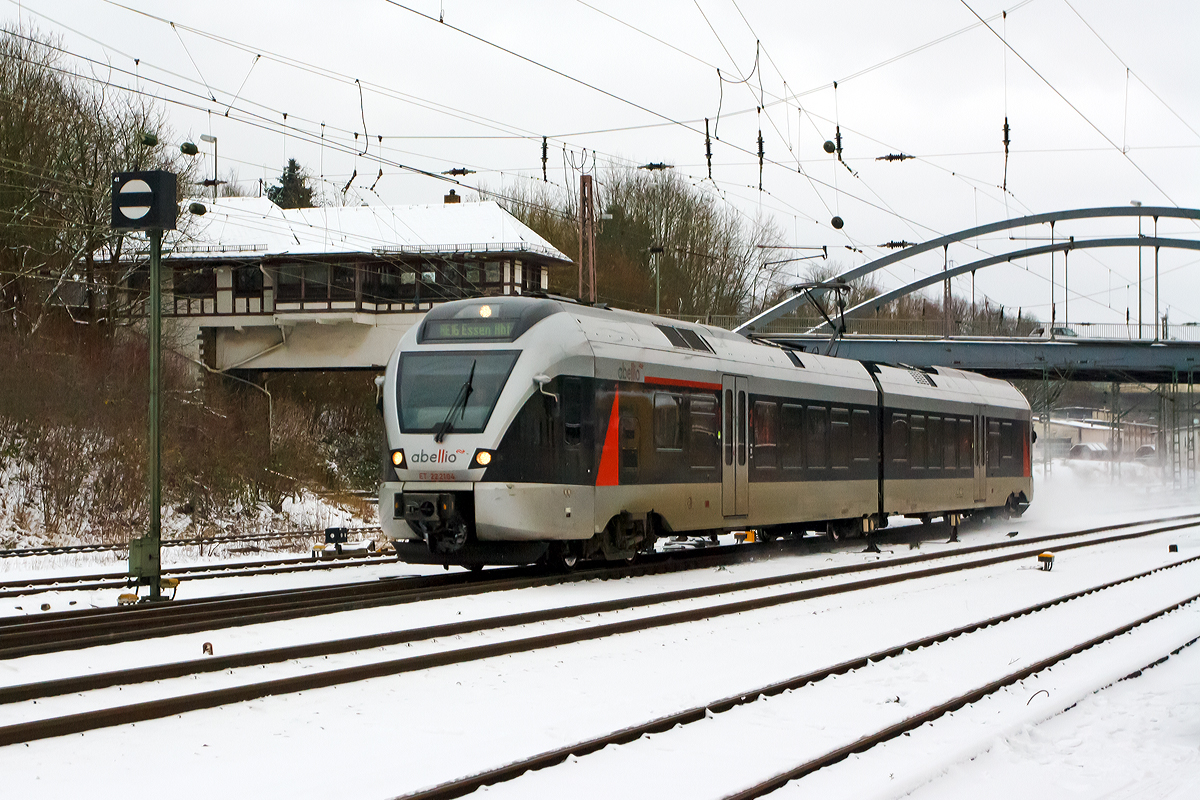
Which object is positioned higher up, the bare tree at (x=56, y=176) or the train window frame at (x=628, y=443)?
the bare tree at (x=56, y=176)

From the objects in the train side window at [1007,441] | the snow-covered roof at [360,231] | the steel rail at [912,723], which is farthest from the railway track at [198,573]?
the snow-covered roof at [360,231]

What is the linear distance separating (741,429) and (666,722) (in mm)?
10426

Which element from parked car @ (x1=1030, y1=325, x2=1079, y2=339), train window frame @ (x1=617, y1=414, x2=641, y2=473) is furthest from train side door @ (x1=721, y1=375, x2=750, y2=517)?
parked car @ (x1=1030, y1=325, x2=1079, y2=339)

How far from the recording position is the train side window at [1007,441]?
27594 millimetres

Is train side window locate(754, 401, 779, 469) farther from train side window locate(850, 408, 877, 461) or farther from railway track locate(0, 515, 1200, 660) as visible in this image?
train side window locate(850, 408, 877, 461)

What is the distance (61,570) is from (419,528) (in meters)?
6.39

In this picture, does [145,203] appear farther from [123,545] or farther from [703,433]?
[123,545]

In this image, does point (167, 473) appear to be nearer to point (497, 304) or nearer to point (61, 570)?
point (61, 570)

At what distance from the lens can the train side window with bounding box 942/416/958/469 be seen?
2444 centimetres

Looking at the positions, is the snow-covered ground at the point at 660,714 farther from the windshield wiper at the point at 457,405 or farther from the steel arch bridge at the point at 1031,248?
the steel arch bridge at the point at 1031,248

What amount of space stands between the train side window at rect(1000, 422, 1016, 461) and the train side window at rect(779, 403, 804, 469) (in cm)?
1010

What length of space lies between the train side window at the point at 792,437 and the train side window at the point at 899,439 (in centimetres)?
365

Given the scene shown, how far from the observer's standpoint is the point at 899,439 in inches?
890

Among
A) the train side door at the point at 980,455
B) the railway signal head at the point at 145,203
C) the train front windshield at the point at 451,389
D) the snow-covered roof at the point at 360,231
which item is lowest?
the train side door at the point at 980,455
